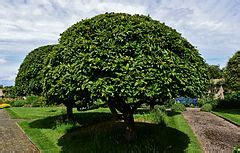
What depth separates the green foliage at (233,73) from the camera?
2831cm

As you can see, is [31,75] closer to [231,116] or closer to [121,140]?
[121,140]

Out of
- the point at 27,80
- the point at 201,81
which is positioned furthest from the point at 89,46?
the point at 27,80

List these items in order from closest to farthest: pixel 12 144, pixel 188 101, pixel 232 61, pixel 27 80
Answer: pixel 12 144 → pixel 27 80 → pixel 232 61 → pixel 188 101

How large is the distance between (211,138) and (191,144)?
2.04 m

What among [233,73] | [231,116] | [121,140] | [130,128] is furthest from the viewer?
[233,73]

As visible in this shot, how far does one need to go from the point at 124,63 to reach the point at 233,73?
72.2ft

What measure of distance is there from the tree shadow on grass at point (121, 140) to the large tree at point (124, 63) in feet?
7.52

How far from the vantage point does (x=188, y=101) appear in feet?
129

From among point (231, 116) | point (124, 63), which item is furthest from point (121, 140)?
point (231, 116)

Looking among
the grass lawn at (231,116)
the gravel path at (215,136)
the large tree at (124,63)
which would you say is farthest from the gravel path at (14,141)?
the grass lawn at (231,116)

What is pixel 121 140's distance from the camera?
522 inches

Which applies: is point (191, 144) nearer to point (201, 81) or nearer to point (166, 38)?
point (201, 81)

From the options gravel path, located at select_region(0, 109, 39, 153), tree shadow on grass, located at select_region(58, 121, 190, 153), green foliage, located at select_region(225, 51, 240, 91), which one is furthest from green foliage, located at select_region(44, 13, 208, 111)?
green foliage, located at select_region(225, 51, 240, 91)

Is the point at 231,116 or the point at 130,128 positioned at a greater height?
the point at 130,128
